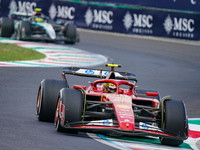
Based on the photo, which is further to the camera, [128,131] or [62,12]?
[62,12]

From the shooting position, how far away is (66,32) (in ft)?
85.0

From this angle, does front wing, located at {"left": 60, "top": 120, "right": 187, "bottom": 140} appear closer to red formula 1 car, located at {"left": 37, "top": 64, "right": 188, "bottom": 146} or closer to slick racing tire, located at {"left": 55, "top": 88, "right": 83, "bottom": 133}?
red formula 1 car, located at {"left": 37, "top": 64, "right": 188, "bottom": 146}

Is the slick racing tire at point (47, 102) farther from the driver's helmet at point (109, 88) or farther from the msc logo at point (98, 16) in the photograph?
the msc logo at point (98, 16)

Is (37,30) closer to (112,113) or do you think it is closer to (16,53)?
(16,53)

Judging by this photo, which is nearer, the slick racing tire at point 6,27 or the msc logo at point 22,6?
the slick racing tire at point 6,27

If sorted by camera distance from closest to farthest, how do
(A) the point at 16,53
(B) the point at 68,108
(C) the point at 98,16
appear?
(B) the point at 68,108 < (A) the point at 16,53 < (C) the point at 98,16

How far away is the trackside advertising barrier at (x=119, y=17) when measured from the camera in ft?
94.6

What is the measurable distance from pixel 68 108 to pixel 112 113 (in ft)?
2.25

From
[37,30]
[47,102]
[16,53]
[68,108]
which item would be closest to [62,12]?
[37,30]

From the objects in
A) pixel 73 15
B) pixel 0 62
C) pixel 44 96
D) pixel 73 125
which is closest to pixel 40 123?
pixel 44 96

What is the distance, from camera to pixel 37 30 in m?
25.6

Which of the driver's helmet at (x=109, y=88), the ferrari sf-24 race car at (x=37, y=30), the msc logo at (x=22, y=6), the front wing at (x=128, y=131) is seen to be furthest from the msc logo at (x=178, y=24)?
the front wing at (x=128, y=131)

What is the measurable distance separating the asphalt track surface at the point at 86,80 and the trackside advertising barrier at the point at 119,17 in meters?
0.57

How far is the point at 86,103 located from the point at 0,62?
31.9ft
